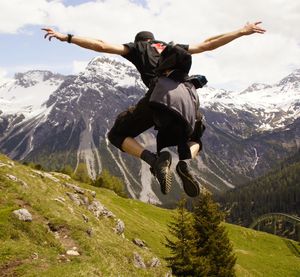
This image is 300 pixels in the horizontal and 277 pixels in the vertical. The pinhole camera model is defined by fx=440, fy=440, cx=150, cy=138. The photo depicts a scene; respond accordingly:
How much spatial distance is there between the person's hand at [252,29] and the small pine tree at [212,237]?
3481 cm

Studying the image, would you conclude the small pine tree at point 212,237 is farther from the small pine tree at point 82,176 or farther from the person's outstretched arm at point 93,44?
the small pine tree at point 82,176

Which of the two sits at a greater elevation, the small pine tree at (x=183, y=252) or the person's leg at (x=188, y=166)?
the person's leg at (x=188, y=166)

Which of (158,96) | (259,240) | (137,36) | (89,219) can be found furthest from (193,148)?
(259,240)

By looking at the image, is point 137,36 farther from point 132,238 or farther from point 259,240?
point 259,240

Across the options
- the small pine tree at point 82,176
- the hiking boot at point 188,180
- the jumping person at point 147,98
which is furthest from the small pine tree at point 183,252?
→ the small pine tree at point 82,176

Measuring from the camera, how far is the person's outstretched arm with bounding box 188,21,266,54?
Answer: 30.3 ft

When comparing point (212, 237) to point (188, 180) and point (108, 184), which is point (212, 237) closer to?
point (188, 180)

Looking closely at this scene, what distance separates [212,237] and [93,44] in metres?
37.8

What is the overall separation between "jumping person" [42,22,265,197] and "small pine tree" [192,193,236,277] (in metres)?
34.2

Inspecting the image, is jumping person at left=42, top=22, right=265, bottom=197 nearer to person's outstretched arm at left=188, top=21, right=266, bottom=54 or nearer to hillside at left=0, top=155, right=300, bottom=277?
person's outstretched arm at left=188, top=21, right=266, bottom=54

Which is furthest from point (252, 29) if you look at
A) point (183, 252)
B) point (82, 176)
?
point (82, 176)

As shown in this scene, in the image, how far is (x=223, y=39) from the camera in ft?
31.2

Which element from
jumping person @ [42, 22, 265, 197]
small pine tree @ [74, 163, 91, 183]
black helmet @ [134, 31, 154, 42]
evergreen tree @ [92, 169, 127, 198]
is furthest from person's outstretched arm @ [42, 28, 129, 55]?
small pine tree @ [74, 163, 91, 183]

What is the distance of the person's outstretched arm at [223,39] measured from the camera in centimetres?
924
